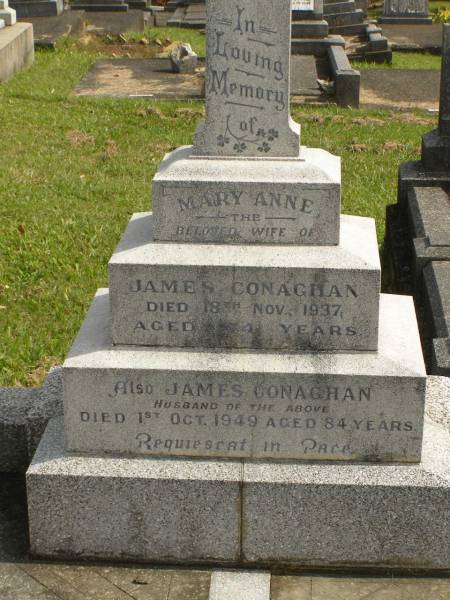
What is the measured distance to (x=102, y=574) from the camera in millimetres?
4238

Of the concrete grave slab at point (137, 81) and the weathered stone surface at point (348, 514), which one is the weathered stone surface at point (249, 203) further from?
the concrete grave slab at point (137, 81)

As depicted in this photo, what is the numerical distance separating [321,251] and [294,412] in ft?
2.22

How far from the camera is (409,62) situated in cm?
1862

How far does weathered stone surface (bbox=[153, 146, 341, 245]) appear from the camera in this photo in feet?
13.9

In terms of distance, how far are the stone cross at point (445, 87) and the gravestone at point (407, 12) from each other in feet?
48.6

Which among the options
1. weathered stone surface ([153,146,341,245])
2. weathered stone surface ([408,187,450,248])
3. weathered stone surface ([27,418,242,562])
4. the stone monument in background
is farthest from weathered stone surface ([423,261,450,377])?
weathered stone surface ([27,418,242,562])

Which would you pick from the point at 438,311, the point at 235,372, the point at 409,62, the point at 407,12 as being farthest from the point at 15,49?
the point at 235,372

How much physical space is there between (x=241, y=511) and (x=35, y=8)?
1807 centimetres

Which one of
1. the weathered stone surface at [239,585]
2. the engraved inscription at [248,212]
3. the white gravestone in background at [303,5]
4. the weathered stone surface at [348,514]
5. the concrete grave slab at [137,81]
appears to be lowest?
the weathered stone surface at [239,585]

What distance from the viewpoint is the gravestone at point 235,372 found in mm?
4188

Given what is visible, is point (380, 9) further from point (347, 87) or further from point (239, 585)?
point (239, 585)

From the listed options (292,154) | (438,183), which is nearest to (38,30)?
(438,183)

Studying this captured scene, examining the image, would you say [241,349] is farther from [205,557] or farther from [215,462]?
[205,557]

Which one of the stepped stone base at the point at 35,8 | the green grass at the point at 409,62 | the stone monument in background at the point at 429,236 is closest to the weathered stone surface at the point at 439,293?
the stone monument in background at the point at 429,236
